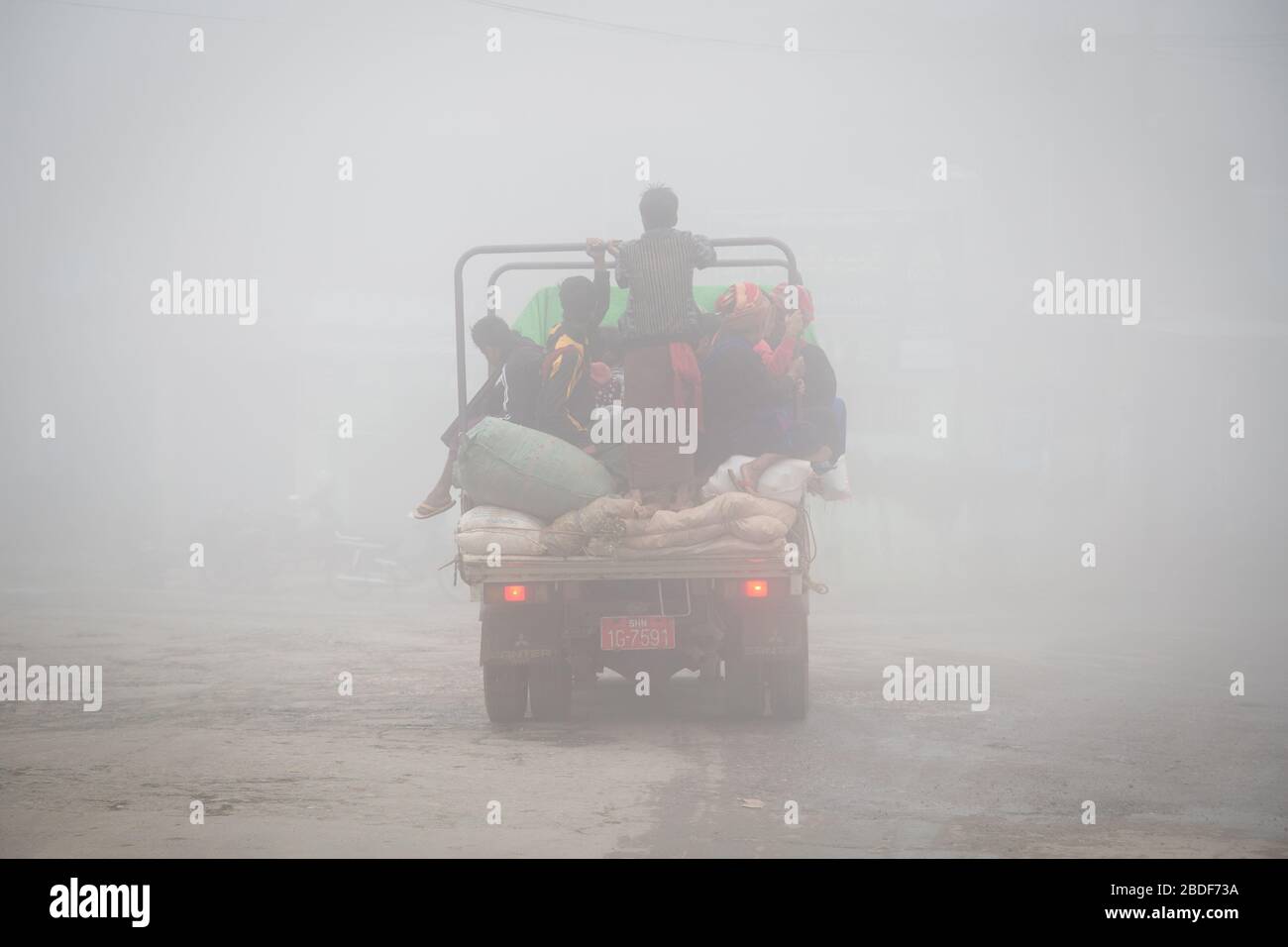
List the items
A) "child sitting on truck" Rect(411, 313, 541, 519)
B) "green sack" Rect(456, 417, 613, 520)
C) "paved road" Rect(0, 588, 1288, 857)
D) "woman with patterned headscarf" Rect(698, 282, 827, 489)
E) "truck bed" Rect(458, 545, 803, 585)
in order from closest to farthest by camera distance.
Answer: "paved road" Rect(0, 588, 1288, 857), "truck bed" Rect(458, 545, 803, 585), "green sack" Rect(456, 417, 613, 520), "woman with patterned headscarf" Rect(698, 282, 827, 489), "child sitting on truck" Rect(411, 313, 541, 519)

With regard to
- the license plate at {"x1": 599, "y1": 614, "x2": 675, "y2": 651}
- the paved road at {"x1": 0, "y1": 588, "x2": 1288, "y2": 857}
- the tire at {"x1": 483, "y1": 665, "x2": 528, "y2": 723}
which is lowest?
the paved road at {"x1": 0, "y1": 588, "x2": 1288, "y2": 857}

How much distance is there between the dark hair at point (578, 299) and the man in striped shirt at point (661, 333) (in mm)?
259

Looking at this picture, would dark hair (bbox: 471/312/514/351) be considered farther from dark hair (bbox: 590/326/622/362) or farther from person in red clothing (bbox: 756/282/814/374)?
person in red clothing (bbox: 756/282/814/374)

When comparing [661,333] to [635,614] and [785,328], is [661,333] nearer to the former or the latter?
[785,328]

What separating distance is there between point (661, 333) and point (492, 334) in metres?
1.16

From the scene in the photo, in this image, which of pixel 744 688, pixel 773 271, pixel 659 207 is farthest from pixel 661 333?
pixel 773 271

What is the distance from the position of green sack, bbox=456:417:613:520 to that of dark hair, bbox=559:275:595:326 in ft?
2.85

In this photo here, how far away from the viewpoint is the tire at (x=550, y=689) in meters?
9.27

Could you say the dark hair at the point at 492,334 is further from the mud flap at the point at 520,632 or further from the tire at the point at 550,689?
the tire at the point at 550,689

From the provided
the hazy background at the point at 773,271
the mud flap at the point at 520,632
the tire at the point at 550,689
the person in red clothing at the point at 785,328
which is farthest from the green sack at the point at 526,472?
the hazy background at the point at 773,271

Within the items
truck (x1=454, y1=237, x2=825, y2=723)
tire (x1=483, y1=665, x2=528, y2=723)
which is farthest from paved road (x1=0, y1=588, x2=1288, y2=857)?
truck (x1=454, y1=237, x2=825, y2=723)

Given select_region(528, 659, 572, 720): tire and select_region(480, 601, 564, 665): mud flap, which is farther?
select_region(528, 659, 572, 720): tire

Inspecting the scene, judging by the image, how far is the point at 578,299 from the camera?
369 inches

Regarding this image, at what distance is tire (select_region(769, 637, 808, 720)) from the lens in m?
9.22
